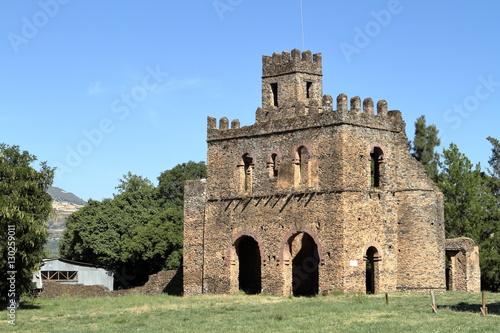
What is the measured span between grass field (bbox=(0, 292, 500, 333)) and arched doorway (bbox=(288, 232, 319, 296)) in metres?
3.63

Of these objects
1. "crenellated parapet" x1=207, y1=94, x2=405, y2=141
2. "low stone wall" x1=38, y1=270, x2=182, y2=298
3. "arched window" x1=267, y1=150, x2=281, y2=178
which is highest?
"crenellated parapet" x1=207, y1=94, x2=405, y2=141

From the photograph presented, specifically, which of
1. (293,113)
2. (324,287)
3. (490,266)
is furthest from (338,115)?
(490,266)

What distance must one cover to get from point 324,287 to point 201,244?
8.13m

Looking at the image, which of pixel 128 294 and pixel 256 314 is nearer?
pixel 256 314

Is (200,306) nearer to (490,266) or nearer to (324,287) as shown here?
(324,287)

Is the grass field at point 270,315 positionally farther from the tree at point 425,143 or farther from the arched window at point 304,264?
the tree at point 425,143

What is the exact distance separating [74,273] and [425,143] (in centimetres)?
2598

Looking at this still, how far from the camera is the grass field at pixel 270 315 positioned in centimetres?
2773

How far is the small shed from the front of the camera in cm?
5625

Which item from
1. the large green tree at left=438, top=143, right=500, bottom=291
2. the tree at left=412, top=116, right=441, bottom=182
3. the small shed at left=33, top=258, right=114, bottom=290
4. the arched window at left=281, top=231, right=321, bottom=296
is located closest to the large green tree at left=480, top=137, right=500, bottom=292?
the large green tree at left=438, top=143, right=500, bottom=291

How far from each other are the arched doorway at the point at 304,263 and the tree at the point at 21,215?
12.9 meters

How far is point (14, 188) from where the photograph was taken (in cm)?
Result: 3625

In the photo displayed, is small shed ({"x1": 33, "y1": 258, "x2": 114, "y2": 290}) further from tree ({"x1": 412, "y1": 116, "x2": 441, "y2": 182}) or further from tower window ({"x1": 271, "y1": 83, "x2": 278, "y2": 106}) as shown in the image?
tree ({"x1": 412, "y1": 116, "x2": 441, "y2": 182})

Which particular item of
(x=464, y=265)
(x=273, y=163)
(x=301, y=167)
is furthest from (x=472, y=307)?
(x=273, y=163)
